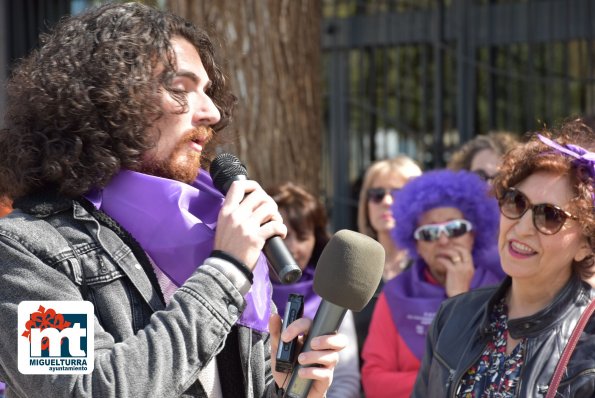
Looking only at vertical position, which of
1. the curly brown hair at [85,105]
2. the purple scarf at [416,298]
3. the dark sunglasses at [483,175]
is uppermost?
the curly brown hair at [85,105]

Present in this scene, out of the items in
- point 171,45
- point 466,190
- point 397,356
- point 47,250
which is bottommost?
point 397,356

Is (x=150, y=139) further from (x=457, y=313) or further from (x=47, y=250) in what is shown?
(x=457, y=313)

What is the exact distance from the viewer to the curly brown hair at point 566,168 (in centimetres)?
278

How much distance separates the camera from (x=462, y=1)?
6156 mm

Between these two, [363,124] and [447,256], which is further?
[363,124]

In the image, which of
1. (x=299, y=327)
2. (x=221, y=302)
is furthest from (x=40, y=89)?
(x=299, y=327)

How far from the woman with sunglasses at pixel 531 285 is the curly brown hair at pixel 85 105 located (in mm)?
1246

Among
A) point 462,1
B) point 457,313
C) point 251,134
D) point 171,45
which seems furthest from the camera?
point 462,1

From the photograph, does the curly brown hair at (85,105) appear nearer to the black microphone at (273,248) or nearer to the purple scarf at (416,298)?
the black microphone at (273,248)

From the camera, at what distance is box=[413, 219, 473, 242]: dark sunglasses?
13.6 ft

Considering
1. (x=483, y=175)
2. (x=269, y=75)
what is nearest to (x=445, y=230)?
(x=483, y=175)

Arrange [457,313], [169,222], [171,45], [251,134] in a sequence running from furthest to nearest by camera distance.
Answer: [251,134]
[457,313]
[171,45]
[169,222]

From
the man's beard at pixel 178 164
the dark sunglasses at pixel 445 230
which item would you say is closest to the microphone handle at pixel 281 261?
the man's beard at pixel 178 164

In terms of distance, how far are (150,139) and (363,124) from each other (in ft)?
15.8
